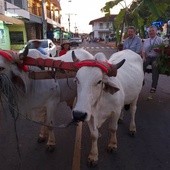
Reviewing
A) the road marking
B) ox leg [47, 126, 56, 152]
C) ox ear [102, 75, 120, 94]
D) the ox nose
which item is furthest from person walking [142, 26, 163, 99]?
the ox nose

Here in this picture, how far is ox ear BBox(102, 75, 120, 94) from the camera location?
4374 millimetres

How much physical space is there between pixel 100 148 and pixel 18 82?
1829mm

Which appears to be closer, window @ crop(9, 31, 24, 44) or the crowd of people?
the crowd of people

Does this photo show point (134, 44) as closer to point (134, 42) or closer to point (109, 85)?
point (134, 42)

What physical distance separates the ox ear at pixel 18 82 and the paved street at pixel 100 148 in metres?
1.15

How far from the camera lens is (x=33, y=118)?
523 cm

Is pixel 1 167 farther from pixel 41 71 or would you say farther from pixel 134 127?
pixel 134 127

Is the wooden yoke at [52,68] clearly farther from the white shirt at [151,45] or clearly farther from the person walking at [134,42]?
the white shirt at [151,45]

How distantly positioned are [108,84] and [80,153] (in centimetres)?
147

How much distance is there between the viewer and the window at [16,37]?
29.7 m

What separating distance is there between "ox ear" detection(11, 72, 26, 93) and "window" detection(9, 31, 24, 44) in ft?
83.7

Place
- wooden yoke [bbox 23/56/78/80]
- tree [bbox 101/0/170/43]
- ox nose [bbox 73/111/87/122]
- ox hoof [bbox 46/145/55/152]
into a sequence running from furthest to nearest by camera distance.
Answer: tree [bbox 101/0/170/43], ox hoof [bbox 46/145/55/152], wooden yoke [bbox 23/56/78/80], ox nose [bbox 73/111/87/122]

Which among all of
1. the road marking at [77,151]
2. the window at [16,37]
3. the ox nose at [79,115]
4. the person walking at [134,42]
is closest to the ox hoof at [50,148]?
the road marking at [77,151]

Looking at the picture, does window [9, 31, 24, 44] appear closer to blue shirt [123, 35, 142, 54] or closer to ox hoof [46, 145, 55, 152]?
blue shirt [123, 35, 142, 54]
